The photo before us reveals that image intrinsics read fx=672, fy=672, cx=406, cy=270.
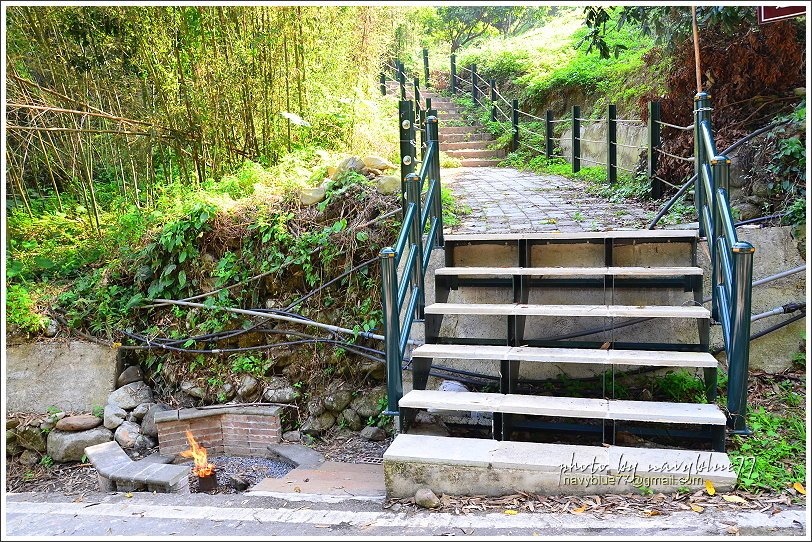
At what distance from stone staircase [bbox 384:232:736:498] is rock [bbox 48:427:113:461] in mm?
3091

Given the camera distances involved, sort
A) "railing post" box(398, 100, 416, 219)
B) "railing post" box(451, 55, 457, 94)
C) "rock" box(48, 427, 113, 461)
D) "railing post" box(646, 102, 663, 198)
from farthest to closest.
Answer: "railing post" box(451, 55, 457, 94) < "railing post" box(646, 102, 663, 198) < "rock" box(48, 427, 113, 461) < "railing post" box(398, 100, 416, 219)

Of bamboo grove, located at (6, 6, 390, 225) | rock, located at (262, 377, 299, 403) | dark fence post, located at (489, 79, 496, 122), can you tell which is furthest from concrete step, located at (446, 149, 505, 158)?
rock, located at (262, 377, 299, 403)

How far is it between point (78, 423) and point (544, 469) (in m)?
4.44

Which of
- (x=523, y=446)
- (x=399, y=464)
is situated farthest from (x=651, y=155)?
(x=399, y=464)

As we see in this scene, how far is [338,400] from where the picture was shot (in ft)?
18.2

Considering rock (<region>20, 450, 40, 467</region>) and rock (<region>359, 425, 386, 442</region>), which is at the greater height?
rock (<region>359, 425, 386, 442</region>)

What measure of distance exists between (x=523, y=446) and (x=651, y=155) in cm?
416

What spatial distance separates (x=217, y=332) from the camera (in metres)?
6.06

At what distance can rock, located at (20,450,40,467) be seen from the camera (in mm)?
5926

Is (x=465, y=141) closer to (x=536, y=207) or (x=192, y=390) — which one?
(x=536, y=207)

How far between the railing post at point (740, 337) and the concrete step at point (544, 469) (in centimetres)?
28

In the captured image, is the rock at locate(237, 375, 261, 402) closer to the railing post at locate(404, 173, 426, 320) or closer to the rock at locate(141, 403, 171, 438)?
the rock at locate(141, 403, 171, 438)

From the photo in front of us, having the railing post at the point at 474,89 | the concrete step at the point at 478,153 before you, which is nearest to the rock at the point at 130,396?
the concrete step at the point at 478,153

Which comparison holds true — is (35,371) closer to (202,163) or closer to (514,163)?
(202,163)
